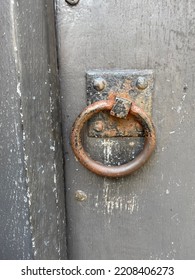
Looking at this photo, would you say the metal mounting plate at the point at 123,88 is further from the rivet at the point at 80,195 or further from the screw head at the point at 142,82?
the rivet at the point at 80,195

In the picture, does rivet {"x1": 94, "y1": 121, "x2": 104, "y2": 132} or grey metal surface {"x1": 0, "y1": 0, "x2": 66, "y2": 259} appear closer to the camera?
grey metal surface {"x1": 0, "y1": 0, "x2": 66, "y2": 259}

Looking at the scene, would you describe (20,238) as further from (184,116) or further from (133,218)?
(184,116)

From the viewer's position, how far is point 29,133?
0.56m

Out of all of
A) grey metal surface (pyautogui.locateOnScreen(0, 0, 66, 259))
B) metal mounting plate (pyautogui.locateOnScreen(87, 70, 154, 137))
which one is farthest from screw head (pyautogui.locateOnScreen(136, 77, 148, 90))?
grey metal surface (pyautogui.locateOnScreen(0, 0, 66, 259))

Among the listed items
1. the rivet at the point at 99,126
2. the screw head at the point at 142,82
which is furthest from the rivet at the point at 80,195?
the screw head at the point at 142,82

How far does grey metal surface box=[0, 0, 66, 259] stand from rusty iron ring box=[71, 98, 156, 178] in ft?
0.14

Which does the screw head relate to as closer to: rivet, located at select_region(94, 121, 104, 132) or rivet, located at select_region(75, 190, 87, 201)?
Result: rivet, located at select_region(94, 121, 104, 132)

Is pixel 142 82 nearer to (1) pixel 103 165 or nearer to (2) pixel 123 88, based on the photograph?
(2) pixel 123 88

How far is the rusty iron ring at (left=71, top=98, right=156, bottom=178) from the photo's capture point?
0.59 m

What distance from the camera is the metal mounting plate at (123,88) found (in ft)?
1.99

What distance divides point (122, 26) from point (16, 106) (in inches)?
8.8

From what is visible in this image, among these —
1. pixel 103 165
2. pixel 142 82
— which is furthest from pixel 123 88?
pixel 103 165

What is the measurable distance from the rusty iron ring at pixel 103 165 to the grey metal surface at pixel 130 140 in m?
0.04

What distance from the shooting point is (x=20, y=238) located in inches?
23.8
